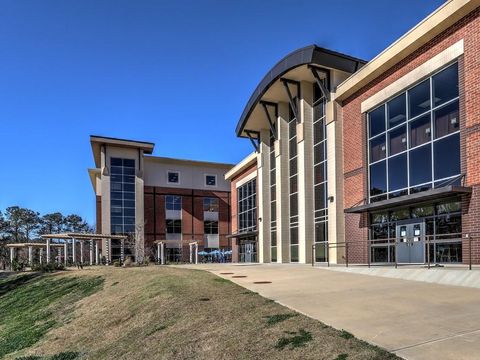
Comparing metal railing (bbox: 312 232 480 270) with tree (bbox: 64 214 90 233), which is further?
tree (bbox: 64 214 90 233)

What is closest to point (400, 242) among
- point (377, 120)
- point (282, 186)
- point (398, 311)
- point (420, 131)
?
point (420, 131)

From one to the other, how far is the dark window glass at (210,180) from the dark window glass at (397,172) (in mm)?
43066

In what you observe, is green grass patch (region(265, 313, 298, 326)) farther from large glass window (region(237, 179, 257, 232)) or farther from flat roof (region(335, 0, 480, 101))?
large glass window (region(237, 179, 257, 232))

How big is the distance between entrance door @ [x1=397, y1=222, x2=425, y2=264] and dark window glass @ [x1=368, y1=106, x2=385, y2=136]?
4657mm

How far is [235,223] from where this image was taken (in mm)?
45375

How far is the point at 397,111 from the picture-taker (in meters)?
20.0

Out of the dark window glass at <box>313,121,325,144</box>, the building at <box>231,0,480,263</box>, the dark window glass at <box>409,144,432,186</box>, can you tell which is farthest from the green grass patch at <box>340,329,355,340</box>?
the dark window glass at <box>313,121,325,144</box>

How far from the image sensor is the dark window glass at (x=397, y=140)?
19359 mm

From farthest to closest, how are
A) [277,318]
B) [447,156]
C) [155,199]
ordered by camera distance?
[155,199] < [447,156] < [277,318]

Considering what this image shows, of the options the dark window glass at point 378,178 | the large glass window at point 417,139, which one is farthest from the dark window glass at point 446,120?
the dark window glass at point 378,178

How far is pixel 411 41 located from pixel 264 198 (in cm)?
1806

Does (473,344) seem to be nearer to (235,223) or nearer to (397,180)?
(397,180)

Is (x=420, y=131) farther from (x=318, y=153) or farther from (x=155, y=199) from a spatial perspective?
(x=155, y=199)

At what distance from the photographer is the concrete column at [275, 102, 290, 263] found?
30422 mm
